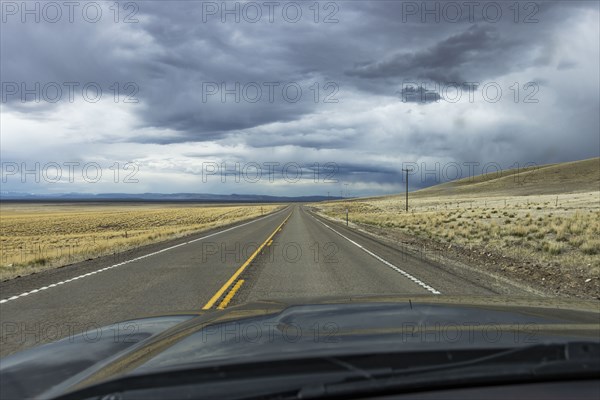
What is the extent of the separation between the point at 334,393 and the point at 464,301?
2683mm

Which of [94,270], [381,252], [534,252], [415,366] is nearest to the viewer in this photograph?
[415,366]

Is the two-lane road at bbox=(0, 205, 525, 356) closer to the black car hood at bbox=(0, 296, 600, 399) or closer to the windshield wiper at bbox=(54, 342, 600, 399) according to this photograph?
the black car hood at bbox=(0, 296, 600, 399)

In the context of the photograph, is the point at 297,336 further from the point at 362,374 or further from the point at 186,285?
the point at 186,285

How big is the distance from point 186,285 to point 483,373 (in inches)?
341

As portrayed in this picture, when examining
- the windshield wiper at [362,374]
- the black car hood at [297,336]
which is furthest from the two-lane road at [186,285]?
the windshield wiper at [362,374]

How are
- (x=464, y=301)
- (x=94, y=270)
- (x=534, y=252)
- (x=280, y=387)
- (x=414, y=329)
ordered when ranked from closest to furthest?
(x=280, y=387), (x=414, y=329), (x=464, y=301), (x=94, y=270), (x=534, y=252)

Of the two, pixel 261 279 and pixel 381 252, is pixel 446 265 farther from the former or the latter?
pixel 261 279

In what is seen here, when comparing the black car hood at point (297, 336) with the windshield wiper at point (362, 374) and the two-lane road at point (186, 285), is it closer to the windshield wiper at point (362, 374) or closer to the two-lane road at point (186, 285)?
the windshield wiper at point (362, 374)

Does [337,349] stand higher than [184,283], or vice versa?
[337,349]

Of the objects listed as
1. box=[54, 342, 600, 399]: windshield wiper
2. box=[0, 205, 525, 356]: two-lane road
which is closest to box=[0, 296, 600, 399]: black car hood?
box=[54, 342, 600, 399]: windshield wiper

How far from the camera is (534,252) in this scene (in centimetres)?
1552

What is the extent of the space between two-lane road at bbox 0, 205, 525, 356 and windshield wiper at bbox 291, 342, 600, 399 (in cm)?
308

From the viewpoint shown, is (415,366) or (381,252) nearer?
(415,366)

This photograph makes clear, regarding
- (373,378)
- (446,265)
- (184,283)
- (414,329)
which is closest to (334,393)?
(373,378)
